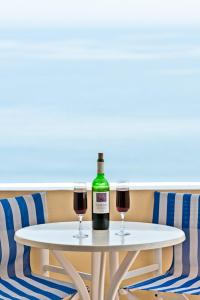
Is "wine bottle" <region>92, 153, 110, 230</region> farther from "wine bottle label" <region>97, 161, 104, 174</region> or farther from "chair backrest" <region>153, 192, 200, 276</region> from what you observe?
"chair backrest" <region>153, 192, 200, 276</region>

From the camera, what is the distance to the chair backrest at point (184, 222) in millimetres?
3404

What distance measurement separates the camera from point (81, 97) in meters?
4.45

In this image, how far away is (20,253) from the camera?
11.1 feet

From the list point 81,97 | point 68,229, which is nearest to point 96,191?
point 68,229

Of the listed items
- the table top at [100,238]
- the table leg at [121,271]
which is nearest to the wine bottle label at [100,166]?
the table top at [100,238]

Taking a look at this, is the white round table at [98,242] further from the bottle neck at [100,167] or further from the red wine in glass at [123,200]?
the bottle neck at [100,167]

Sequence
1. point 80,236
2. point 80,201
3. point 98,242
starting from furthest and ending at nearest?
1. point 80,201
2. point 80,236
3. point 98,242

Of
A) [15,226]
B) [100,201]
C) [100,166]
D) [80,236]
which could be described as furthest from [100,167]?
[15,226]

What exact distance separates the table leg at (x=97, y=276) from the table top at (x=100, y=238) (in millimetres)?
132

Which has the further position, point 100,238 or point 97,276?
point 97,276

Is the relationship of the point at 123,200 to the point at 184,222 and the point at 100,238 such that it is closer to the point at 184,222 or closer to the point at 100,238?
the point at 100,238

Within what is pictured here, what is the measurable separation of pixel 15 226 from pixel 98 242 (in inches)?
30.8

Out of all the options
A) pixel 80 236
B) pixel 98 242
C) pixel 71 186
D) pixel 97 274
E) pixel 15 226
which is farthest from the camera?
pixel 71 186

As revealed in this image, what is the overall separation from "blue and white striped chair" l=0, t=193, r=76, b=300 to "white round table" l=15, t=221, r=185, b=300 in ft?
0.50
